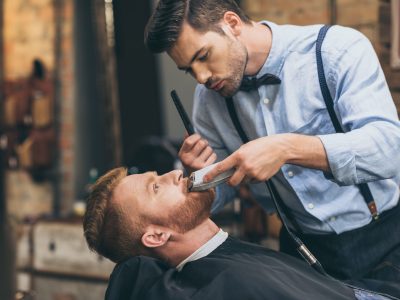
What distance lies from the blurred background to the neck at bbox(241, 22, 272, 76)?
1.93m

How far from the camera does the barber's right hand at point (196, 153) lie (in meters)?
2.13

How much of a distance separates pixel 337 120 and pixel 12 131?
389 cm

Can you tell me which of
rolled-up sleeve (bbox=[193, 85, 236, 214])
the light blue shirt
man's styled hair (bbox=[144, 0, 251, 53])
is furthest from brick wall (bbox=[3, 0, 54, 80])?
man's styled hair (bbox=[144, 0, 251, 53])

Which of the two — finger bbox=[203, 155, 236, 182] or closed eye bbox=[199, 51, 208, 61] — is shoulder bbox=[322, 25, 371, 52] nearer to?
closed eye bbox=[199, 51, 208, 61]

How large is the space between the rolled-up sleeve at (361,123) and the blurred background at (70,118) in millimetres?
2111

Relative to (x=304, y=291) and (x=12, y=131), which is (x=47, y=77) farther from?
(x=304, y=291)

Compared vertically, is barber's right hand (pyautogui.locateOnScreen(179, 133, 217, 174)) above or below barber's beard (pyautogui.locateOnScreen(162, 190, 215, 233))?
above

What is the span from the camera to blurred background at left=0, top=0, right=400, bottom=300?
4.29 metres

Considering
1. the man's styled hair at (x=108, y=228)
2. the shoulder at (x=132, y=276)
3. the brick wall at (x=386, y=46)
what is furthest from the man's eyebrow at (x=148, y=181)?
the brick wall at (x=386, y=46)

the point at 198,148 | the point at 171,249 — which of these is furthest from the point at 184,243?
the point at 198,148

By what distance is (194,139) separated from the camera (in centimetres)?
212

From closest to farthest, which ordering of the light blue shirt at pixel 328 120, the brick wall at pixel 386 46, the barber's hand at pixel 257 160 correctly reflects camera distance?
the barber's hand at pixel 257 160, the light blue shirt at pixel 328 120, the brick wall at pixel 386 46

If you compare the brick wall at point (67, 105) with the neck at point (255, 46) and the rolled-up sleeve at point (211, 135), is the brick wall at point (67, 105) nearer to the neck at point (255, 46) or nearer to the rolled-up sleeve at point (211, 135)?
the rolled-up sleeve at point (211, 135)

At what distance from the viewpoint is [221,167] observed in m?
1.76
